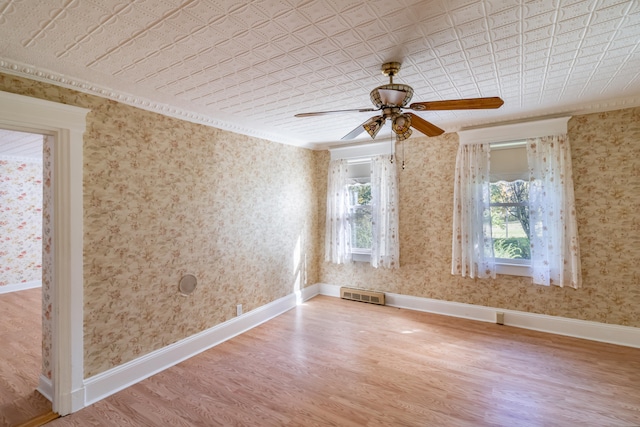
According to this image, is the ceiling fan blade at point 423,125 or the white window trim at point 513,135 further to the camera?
the white window trim at point 513,135

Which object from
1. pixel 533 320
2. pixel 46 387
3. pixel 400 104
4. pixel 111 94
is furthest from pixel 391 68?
pixel 46 387

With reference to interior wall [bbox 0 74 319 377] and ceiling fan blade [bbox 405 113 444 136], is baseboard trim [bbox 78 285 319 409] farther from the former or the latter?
ceiling fan blade [bbox 405 113 444 136]

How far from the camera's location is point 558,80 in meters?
2.48

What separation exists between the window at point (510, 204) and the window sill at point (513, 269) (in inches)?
1.0

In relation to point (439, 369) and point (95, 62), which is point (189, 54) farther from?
point (439, 369)

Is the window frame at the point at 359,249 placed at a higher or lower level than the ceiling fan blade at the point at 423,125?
lower

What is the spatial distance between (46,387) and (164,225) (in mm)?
1536

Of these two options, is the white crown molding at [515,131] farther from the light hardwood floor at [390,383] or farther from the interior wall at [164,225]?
the interior wall at [164,225]

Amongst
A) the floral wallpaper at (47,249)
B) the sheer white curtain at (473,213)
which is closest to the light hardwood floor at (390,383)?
the floral wallpaper at (47,249)

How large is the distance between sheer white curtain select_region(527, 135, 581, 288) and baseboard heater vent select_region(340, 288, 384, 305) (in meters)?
2.02

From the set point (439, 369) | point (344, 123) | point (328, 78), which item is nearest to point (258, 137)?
point (344, 123)

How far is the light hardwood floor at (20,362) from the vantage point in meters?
2.23

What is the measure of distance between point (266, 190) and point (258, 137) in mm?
717

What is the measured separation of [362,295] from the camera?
15.4 ft
